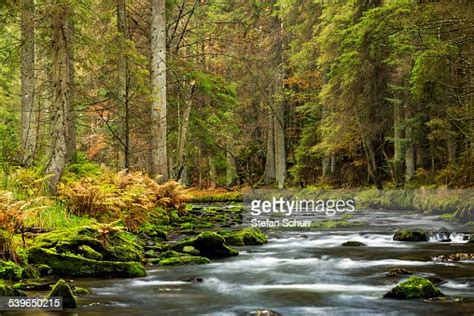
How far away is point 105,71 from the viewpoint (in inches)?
826

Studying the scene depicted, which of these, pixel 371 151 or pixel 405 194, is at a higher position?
pixel 371 151

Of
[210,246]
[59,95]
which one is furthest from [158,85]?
[210,246]

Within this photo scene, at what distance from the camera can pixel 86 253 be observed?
26.7ft

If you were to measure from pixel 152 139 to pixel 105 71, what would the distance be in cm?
474

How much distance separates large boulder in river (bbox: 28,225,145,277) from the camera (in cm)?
774

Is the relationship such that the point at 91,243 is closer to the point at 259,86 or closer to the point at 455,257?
the point at 455,257

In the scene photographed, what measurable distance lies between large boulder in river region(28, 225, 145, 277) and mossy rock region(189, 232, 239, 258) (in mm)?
1792

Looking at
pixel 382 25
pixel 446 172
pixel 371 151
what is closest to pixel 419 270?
pixel 446 172

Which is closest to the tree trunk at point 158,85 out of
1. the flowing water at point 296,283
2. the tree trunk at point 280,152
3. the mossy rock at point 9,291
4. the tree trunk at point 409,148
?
the flowing water at point 296,283

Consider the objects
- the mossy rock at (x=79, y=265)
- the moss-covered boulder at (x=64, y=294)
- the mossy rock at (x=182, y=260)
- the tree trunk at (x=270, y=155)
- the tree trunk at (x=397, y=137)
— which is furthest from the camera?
the tree trunk at (x=270, y=155)

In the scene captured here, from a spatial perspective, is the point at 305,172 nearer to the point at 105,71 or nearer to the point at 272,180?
the point at 272,180

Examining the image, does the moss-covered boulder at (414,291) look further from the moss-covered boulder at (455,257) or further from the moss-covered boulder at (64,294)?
the moss-covered boulder at (64,294)

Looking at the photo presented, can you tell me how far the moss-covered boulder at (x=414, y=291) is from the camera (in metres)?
6.50

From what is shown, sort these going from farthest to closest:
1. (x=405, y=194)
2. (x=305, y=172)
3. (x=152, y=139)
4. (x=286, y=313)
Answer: (x=305, y=172) → (x=405, y=194) → (x=152, y=139) → (x=286, y=313)
